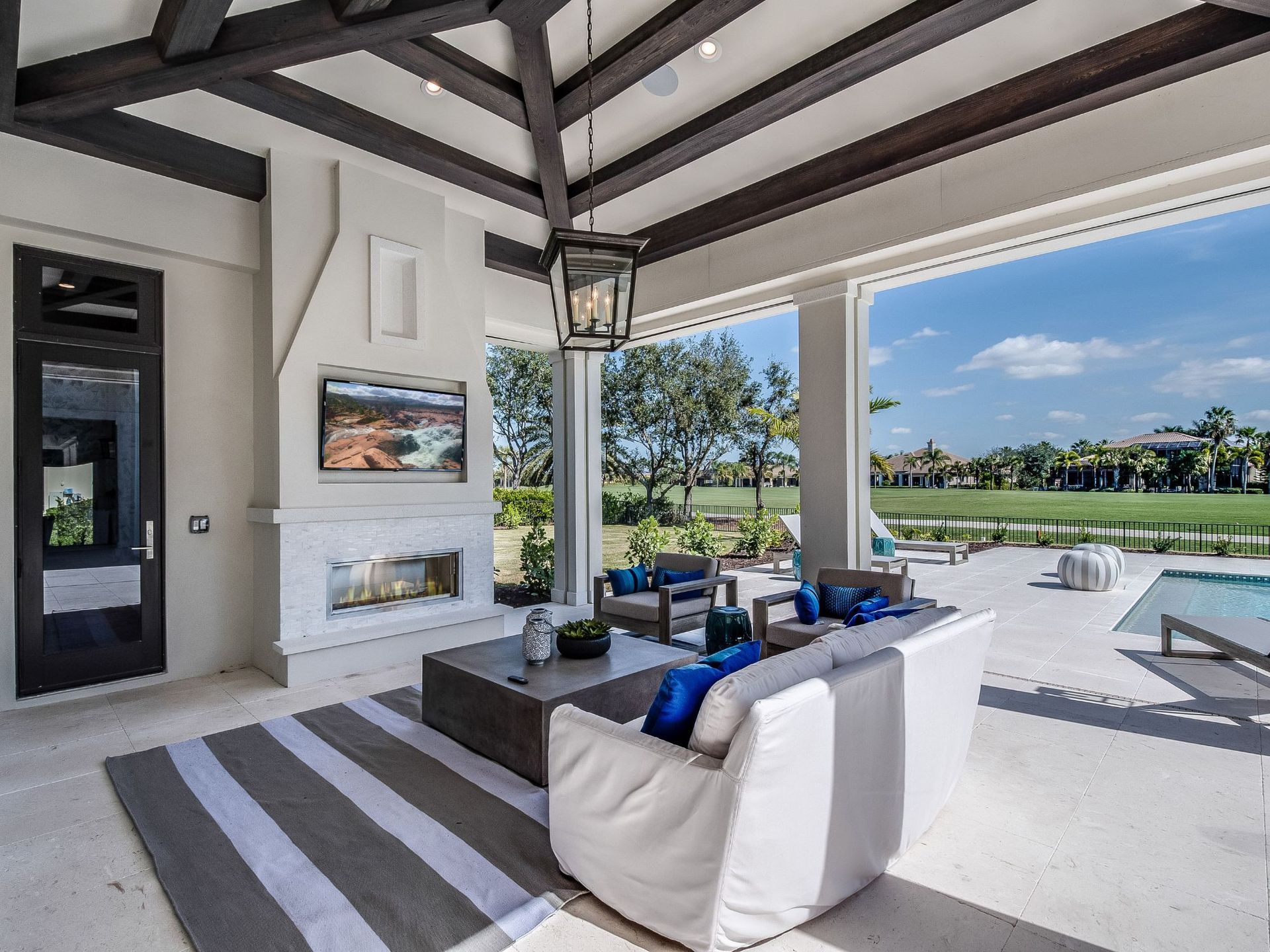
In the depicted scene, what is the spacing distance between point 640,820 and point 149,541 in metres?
4.53

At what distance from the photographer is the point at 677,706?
2041 mm

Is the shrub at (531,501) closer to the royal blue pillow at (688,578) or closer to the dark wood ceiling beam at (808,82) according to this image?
the royal blue pillow at (688,578)

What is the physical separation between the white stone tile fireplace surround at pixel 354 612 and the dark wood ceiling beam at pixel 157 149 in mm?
2470

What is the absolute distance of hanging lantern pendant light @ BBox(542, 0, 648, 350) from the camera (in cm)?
307

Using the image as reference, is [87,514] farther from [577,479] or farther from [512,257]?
[577,479]

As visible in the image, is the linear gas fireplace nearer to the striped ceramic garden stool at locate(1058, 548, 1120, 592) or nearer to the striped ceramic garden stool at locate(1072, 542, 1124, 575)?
the striped ceramic garden stool at locate(1058, 548, 1120, 592)

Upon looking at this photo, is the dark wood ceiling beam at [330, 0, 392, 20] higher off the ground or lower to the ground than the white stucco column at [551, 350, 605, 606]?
higher

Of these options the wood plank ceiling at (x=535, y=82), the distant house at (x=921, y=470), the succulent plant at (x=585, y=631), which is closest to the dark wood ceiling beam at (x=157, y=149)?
the wood plank ceiling at (x=535, y=82)

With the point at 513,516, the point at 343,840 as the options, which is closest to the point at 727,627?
the point at 343,840

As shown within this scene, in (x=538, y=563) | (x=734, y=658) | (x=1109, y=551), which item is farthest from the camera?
(x=538, y=563)

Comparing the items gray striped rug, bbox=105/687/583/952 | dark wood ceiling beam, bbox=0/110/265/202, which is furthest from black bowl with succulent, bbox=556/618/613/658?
dark wood ceiling beam, bbox=0/110/265/202

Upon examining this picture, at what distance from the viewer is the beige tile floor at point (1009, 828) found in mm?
1963

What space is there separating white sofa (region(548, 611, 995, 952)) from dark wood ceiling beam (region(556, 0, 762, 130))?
3349 millimetres

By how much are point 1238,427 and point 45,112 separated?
16077 mm
